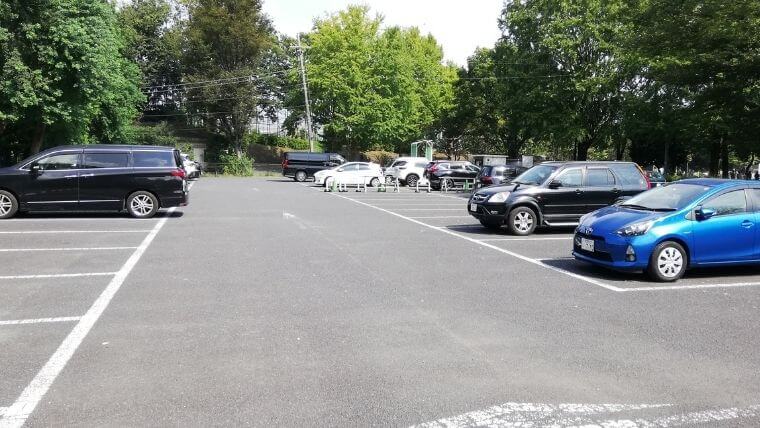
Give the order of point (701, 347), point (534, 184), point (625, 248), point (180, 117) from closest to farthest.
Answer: point (701, 347), point (625, 248), point (534, 184), point (180, 117)

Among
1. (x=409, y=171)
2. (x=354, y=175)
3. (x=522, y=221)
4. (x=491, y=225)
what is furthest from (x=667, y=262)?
(x=409, y=171)

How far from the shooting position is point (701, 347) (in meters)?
5.72

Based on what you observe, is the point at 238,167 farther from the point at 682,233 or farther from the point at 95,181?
the point at 682,233

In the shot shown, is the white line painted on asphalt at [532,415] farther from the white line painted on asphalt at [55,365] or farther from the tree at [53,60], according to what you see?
the tree at [53,60]

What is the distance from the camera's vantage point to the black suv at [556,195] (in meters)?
14.2

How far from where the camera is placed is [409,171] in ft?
121

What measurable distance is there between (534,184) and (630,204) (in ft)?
15.7

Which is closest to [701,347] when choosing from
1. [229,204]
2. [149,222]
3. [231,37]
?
[149,222]

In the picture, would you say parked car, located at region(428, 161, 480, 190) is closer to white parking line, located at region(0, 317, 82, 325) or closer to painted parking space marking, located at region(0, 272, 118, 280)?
painted parking space marking, located at region(0, 272, 118, 280)

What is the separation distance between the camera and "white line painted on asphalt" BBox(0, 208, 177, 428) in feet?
13.4

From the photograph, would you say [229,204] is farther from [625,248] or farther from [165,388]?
[165,388]

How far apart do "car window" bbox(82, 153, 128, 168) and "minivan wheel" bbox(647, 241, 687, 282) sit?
1334 cm

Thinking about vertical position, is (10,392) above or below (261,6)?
below

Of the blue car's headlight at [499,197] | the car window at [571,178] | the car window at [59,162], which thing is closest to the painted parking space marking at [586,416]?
the blue car's headlight at [499,197]
